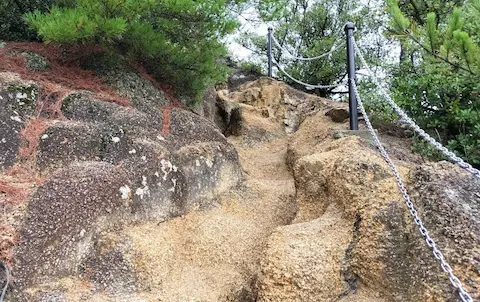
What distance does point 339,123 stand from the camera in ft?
17.5

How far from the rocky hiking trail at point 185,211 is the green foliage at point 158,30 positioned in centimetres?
39

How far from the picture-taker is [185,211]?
347 cm

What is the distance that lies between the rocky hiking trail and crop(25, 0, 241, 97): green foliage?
1.28 ft

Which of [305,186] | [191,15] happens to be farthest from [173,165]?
[191,15]

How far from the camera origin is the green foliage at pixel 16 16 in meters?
4.67

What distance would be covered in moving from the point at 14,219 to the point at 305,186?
2.25 metres

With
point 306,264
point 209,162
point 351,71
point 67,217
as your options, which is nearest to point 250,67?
point 351,71

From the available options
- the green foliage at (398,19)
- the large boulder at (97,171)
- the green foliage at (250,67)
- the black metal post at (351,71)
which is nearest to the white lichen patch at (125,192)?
the large boulder at (97,171)

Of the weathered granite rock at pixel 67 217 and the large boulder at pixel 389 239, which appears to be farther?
the weathered granite rock at pixel 67 217

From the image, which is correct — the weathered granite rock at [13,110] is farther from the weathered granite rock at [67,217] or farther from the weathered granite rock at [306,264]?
the weathered granite rock at [306,264]

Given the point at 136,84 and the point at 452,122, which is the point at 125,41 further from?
the point at 452,122

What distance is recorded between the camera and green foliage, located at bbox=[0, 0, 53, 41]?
4.67 m

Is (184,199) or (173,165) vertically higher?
(173,165)

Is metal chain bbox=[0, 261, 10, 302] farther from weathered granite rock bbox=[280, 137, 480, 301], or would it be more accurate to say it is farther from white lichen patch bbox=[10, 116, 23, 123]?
weathered granite rock bbox=[280, 137, 480, 301]
